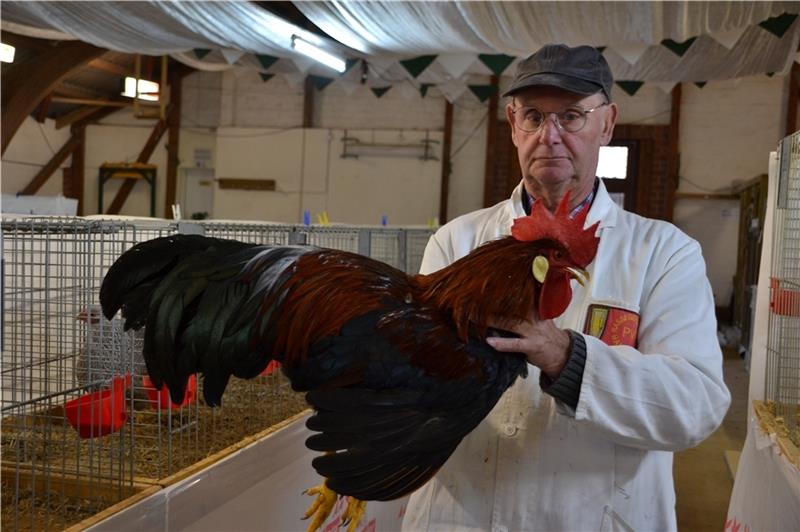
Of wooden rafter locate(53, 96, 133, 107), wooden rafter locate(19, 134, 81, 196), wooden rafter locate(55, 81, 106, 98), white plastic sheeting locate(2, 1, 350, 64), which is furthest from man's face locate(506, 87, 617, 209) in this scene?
wooden rafter locate(19, 134, 81, 196)

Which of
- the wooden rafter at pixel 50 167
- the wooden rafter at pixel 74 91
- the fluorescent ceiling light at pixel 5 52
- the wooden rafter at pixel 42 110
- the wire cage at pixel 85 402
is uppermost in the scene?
the wooden rafter at pixel 74 91

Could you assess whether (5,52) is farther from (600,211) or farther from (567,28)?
(600,211)

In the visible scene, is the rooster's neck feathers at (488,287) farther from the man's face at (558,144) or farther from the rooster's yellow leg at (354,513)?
the rooster's yellow leg at (354,513)

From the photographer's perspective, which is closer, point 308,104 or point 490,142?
point 490,142

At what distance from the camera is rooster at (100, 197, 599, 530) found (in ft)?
4.72

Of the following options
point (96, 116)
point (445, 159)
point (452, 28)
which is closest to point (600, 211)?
point (452, 28)

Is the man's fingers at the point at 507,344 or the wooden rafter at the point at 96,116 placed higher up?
the wooden rafter at the point at 96,116

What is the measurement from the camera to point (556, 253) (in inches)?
61.6

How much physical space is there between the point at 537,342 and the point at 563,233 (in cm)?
26

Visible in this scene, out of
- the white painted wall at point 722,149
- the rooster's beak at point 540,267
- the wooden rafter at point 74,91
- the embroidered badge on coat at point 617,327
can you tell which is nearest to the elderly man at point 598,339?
the embroidered badge on coat at point 617,327

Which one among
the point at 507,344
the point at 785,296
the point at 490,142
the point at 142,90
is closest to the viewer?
the point at 507,344

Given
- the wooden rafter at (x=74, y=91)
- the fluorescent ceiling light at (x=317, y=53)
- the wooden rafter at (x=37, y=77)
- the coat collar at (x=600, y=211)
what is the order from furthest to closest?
the wooden rafter at (x=74, y=91) → the wooden rafter at (x=37, y=77) → the fluorescent ceiling light at (x=317, y=53) → the coat collar at (x=600, y=211)

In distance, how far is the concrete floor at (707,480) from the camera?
16.0 feet

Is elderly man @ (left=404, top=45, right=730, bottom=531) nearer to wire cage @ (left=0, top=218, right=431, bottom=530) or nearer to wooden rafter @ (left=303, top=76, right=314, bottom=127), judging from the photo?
wire cage @ (left=0, top=218, right=431, bottom=530)
